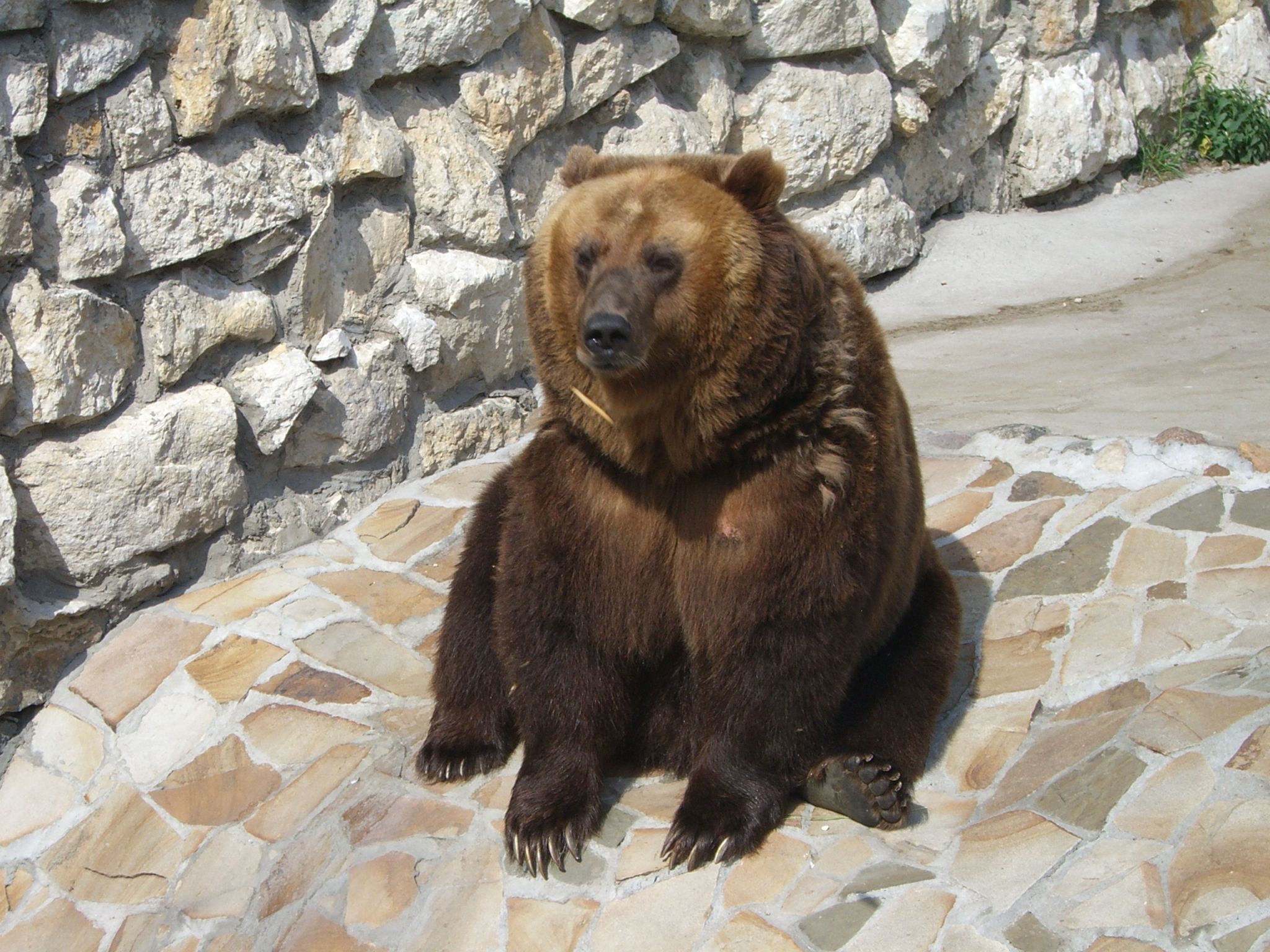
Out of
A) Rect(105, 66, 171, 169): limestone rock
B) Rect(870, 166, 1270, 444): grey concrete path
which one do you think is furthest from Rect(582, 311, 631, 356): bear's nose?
Rect(870, 166, 1270, 444): grey concrete path

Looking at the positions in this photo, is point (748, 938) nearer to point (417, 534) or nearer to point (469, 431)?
point (417, 534)

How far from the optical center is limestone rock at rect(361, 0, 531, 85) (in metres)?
4.73

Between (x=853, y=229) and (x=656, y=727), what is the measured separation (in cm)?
413

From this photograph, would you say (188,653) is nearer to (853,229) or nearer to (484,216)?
(484,216)

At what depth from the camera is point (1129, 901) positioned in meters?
A: 2.49

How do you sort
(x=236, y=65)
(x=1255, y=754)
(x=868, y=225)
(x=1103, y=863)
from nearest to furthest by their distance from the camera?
(x=1103, y=863) → (x=1255, y=754) → (x=236, y=65) → (x=868, y=225)

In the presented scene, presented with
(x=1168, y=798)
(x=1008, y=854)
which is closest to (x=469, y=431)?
(x=1008, y=854)

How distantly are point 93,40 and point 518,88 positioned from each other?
68.9 inches

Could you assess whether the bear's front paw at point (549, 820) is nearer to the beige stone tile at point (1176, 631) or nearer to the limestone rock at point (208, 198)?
the beige stone tile at point (1176, 631)

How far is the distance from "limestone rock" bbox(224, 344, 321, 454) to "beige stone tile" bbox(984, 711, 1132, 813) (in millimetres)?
2658

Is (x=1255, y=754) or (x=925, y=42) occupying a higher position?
(x=925, y=42)

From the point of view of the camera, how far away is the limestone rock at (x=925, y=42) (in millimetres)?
6836

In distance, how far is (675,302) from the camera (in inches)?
109

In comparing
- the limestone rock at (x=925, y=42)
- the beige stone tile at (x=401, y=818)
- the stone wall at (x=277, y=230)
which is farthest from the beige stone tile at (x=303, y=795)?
the limestone rock at (x=925, y=42)
